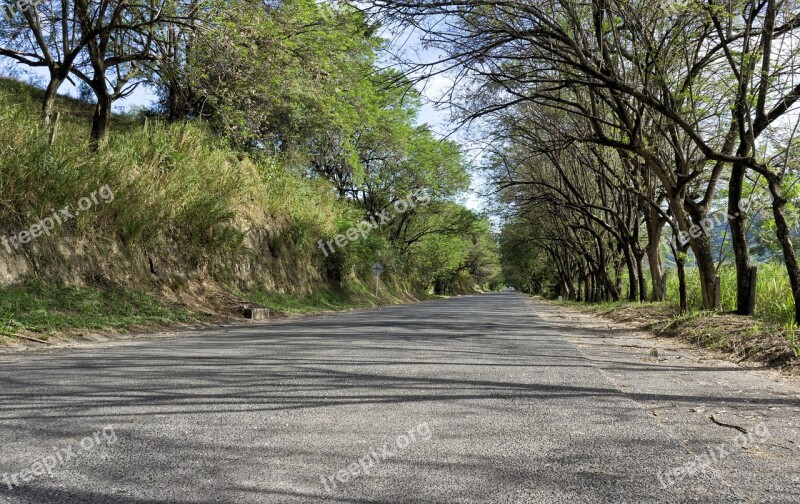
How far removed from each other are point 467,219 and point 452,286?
4893 cm

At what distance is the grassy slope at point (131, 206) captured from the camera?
965cm

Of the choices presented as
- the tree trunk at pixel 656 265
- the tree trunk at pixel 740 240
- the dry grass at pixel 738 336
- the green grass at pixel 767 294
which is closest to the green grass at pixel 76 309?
the dry grass at pixel 738 336

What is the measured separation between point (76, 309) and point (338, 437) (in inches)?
332

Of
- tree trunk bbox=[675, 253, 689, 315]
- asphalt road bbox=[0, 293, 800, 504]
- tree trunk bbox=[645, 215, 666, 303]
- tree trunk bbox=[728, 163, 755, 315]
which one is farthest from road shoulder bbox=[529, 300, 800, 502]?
tree trunk bbox=[645, 215, 666, 303]

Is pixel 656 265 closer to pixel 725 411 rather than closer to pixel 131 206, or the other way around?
pixel 725 411

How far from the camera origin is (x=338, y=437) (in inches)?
126

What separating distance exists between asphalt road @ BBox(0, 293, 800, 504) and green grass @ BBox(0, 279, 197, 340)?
2.73 meters

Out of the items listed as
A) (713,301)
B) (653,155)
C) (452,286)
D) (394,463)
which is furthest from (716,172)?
(452,286)

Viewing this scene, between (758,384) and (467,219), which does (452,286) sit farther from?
(758,384)

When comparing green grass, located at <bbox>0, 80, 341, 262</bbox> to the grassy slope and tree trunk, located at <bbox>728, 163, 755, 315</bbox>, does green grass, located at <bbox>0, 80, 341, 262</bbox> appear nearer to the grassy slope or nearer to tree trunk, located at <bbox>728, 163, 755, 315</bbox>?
the grassy slope

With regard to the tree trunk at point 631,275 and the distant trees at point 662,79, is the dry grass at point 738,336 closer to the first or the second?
the distant trees at point 662,79

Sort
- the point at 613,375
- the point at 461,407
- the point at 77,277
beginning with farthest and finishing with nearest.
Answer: the point at 77,277 < the point at 613,375 < the point at 461,407

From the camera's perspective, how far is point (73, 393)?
4.16m

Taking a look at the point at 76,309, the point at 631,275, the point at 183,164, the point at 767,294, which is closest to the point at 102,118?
the point at 183,164
